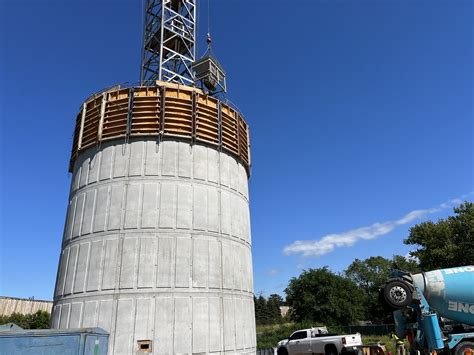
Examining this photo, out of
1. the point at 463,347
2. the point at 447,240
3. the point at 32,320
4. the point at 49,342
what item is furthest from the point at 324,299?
the point at 49,342

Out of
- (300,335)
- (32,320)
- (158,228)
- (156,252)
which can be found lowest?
(300,335)

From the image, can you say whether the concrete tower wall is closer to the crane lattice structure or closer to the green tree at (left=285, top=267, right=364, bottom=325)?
the crane lattice structure

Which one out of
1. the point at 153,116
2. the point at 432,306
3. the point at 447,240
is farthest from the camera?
the point at 447,240

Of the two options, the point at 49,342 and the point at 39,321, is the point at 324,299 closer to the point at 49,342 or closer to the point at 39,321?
the point at 39,321

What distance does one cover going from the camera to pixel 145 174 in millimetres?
15383

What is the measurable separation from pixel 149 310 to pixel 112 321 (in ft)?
4.59

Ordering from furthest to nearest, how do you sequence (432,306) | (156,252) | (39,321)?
1. (39,321)
2. (156,252)
3. (432,306)

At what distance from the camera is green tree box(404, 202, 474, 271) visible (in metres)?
37.0

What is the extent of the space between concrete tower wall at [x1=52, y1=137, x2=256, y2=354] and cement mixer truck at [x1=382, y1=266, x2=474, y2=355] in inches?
266

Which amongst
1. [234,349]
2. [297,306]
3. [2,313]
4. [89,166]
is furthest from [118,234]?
[2,313]

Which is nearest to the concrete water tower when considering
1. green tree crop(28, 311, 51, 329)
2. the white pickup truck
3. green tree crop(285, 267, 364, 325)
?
the white pickup truck

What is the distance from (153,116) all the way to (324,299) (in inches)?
1742

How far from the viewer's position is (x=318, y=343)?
2066cm

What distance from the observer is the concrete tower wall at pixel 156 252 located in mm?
13562
